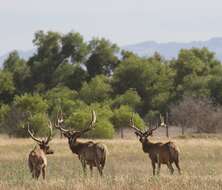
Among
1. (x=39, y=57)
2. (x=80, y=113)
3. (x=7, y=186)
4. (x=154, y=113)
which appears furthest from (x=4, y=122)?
(x=7, y=186)

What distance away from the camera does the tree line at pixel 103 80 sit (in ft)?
221

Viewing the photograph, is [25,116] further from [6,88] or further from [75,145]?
[75,145]

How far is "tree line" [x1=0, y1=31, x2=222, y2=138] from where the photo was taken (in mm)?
67375

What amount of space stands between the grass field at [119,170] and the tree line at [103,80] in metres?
25.2

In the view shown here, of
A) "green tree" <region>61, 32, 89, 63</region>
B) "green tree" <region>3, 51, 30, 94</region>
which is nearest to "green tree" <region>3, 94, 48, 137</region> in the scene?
"green tree" <region>3, 51, 30, 94</region>

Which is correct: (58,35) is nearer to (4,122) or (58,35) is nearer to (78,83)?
(78,83)

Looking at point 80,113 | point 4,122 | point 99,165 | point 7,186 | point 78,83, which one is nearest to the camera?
point 7,186

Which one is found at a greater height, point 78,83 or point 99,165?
point 78,83

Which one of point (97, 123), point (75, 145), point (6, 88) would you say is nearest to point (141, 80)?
point (6, 88)

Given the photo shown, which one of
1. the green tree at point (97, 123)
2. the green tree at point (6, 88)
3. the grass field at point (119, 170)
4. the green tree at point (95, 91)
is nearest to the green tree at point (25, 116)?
the green tree at point (97, 123)

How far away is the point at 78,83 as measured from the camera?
81.4m

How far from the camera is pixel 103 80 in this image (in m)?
77.8

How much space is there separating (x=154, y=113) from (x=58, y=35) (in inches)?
722

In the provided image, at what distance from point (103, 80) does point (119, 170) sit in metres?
53.5
